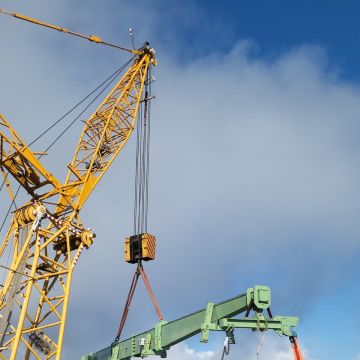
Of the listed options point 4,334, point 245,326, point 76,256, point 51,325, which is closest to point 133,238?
point 76,256

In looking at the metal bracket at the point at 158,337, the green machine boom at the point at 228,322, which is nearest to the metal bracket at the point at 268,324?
the green machine boom at the point at 228,322

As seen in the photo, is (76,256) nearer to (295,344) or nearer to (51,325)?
(51,325)

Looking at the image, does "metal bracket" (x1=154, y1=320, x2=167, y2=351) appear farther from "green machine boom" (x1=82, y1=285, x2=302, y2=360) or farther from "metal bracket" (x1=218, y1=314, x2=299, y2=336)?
"metal bracket" (x1=218, y1=314, x2=299, y2=336)

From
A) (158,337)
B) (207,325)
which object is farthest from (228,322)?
(158,337)

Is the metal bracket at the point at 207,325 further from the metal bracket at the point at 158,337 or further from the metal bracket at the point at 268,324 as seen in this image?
the metal bracket at the point at 158,337

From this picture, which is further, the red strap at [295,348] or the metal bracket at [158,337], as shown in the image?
the metal bracket at [158,337]

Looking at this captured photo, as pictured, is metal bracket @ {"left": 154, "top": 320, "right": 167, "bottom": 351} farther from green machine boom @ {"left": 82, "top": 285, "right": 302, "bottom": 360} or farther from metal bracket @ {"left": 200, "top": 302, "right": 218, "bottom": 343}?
metal bracket @ {"left": 200, "top": 302, "right": 218, "bottom": 343}

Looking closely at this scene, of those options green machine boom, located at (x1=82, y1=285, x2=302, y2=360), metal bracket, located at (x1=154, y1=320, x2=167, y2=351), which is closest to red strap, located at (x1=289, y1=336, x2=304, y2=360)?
green machine boom, located at (x1=82, y1=285, x2=302, y2=360)

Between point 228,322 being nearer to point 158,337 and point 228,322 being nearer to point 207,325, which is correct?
point 207,325

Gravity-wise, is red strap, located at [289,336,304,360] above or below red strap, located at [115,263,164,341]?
below

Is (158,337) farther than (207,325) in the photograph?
Yes

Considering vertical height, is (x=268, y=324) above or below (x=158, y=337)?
below


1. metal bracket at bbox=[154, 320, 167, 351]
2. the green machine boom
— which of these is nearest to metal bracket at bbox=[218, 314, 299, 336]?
the green machine boom

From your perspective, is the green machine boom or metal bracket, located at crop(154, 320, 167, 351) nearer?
the green machine boom
